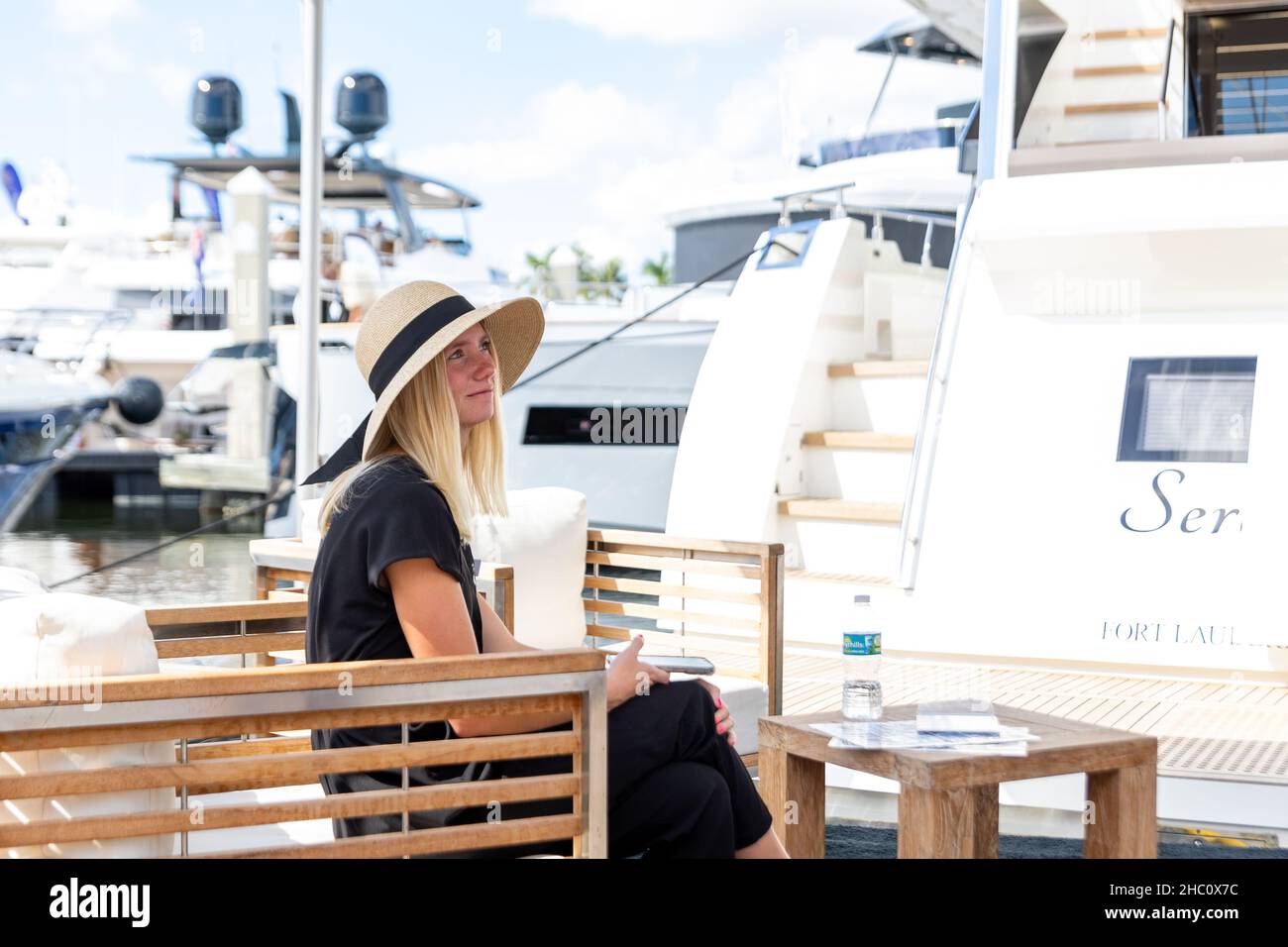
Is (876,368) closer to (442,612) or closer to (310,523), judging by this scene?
(310,523)

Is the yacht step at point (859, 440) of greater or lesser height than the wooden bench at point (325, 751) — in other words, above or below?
above

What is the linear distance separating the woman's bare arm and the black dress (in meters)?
0.02

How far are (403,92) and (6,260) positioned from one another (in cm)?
697

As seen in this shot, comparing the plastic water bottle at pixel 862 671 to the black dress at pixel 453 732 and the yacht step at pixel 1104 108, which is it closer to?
the black dress at pixel 453 732

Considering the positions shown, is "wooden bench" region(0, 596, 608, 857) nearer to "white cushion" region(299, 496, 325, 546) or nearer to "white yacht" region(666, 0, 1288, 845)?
"white cushion" region(299, 496, 325, 546)

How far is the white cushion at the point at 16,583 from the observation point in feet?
8.10

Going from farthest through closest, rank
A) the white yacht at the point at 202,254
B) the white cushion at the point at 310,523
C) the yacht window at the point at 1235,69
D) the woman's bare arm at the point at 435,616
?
the white yacht at the point at 202,254 → the yacht window at the point at 1235,69 → the white cushion at the point at 310,523 → the woman's bare arm at the point at 435,616

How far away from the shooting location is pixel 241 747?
7.82 ft

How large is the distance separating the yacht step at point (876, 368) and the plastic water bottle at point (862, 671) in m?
3.78

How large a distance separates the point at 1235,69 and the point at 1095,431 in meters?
2.09

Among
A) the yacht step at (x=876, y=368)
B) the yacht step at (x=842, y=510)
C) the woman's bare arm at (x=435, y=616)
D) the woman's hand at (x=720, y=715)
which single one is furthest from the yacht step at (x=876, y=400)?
the woman's bare arm at (x=435, y=616)

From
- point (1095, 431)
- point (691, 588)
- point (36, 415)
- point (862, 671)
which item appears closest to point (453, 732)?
point (862, 671)

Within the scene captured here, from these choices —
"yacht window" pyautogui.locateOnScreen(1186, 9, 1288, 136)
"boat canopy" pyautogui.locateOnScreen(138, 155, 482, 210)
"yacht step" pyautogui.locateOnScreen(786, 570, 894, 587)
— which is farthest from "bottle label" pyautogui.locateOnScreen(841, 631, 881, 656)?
"boat canopy" pyautogui.locateOnScreen(138, 155, 482, 210)
